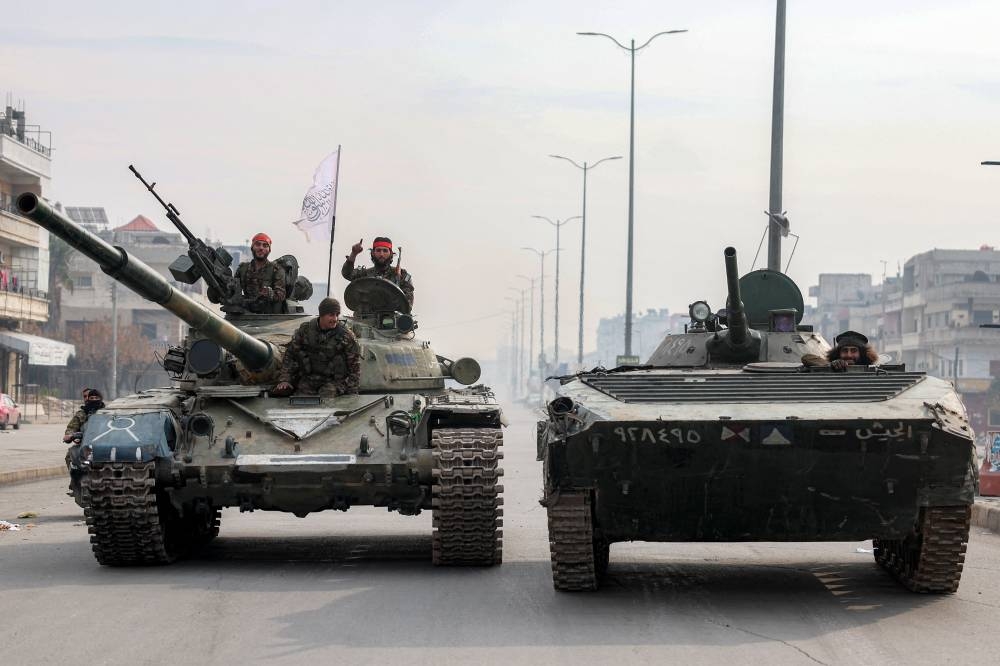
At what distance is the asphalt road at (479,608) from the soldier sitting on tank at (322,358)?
1429mm

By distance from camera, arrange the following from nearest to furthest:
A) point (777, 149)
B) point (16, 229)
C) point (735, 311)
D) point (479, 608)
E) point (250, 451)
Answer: point (479, 608), point (250, 451), point (735, 311), point (777, 149), point (16, 229)

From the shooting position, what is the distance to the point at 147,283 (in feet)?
40.2

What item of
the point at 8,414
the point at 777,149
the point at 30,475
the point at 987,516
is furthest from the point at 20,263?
the point at 987,516

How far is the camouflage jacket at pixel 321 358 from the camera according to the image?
1419cm

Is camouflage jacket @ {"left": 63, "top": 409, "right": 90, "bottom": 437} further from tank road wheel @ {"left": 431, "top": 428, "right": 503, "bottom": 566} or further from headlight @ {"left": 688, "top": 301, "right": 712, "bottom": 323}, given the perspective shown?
headlight @ {"left": 688, "top": 301, "right": 712, "bottom": 323}

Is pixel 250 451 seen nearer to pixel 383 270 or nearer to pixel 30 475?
pixel 383 270

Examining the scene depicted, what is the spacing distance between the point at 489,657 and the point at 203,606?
2.69 m

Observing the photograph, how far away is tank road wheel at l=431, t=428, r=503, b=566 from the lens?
41.3ft

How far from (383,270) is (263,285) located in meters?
1.38

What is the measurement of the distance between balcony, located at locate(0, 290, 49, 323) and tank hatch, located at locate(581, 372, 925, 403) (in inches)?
1999

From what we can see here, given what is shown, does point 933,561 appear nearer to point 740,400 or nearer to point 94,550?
point 740,400

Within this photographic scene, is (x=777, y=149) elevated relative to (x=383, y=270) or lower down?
elevated

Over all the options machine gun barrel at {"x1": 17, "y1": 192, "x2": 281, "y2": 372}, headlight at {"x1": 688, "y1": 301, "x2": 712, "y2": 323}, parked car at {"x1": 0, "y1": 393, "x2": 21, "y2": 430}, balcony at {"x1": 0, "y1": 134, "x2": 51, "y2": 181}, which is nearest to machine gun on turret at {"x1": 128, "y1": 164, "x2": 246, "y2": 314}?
machine gun barrel at {"x1": 17, "y1": 192, "x2": 281, "y2": 372}

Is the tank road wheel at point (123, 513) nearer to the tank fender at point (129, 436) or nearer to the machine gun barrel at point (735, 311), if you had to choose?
the tank fender at point (129, 436)
